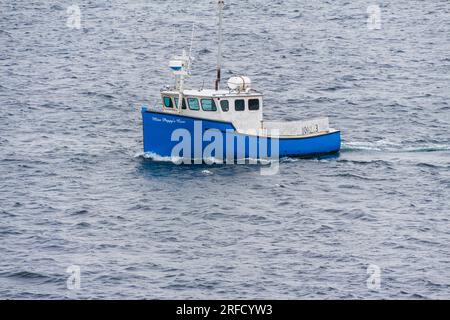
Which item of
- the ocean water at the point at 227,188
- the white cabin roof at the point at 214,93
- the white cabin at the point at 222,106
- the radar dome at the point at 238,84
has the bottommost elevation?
the ocean water at the point at 227,188

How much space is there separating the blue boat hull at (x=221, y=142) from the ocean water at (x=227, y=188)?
919 mm

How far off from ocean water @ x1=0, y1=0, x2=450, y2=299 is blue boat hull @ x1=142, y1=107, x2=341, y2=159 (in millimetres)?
919

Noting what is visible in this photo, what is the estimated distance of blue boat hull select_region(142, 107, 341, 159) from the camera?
186 feet

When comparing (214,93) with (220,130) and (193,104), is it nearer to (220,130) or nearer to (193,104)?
(193,104)

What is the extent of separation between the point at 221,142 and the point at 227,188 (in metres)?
4.14

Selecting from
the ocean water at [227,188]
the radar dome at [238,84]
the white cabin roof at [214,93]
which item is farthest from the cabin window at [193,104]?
the ocean water at [227,188]

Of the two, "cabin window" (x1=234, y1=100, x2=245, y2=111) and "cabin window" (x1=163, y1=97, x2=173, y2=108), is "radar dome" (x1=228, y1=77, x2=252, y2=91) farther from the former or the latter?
"cabin window" (x1=163, y1=97, x2=173, y2=108)

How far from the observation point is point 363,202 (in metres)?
51.1

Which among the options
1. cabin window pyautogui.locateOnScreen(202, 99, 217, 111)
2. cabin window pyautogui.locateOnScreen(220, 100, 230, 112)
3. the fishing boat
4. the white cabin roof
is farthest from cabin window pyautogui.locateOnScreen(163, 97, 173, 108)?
cabin window pyautogui.locateOnScreen(220, 100, 230, 112)

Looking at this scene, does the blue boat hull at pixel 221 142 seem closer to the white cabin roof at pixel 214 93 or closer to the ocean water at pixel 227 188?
the ocean water at pixel 227 188

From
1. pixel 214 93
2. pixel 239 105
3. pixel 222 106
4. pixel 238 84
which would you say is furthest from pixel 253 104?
pixel 214 93

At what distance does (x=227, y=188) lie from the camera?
2103 inches

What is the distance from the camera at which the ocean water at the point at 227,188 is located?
41.2m

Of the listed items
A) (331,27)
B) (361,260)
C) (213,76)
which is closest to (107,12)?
(331,27)
